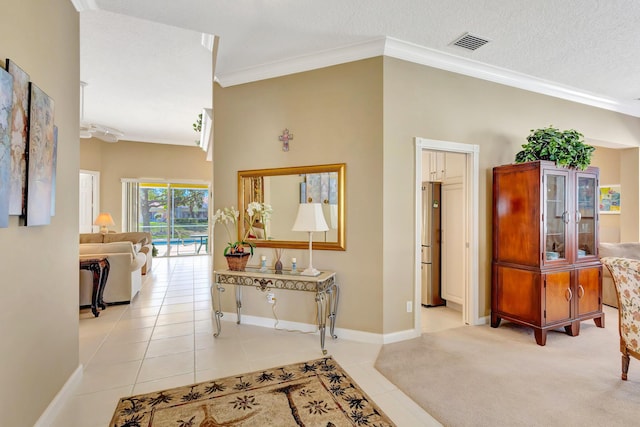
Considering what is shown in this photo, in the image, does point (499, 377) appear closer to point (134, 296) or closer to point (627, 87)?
point (627, 87)

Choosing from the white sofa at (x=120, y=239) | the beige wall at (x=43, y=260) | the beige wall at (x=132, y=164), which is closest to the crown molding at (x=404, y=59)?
the beige wall at (x=43, y=260)

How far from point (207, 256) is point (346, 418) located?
7823 millimetres

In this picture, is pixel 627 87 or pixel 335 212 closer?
pixel 335 212

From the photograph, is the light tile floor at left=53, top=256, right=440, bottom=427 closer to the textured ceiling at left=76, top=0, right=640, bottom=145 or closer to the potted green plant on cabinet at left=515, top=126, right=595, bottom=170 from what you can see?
the potted green plant on cabinet at left=515, top=126, right=595, bottom=170

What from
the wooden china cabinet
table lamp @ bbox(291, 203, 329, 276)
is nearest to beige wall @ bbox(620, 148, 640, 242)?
the wooden china cabinet

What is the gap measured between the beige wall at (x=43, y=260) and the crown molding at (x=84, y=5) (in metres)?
0.05

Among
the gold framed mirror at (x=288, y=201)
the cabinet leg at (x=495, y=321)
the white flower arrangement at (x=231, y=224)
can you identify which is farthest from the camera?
the cabinet leg at (x=495, y=321)

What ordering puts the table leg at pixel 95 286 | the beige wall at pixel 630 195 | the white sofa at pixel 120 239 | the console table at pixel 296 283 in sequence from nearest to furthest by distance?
the console table at pixel 296 283
the table leg at pixel 95 286
the beige wall at pixel 630 195
the white sofa at pixel 120 239

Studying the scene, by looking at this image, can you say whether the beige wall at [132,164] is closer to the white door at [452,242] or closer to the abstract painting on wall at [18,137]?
the white door at [452,242]

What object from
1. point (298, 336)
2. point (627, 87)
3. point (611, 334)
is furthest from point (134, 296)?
point (627, 87)

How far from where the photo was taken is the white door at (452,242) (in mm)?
4035

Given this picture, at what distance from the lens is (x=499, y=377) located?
2477 mm

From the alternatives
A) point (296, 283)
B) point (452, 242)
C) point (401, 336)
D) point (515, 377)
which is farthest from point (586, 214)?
point (296, 283)

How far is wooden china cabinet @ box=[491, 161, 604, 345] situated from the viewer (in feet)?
10.4
